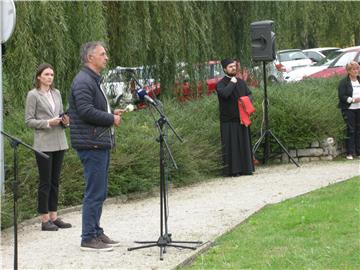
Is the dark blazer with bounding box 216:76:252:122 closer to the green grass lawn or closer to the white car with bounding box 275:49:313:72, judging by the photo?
the green grass lawn

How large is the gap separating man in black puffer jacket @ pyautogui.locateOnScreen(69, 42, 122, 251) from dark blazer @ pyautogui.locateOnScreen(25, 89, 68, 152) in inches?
47.8

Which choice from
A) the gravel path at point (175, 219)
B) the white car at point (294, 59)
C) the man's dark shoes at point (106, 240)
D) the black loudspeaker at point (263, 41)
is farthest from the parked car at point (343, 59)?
the man's dark shoes at point (106, 240)

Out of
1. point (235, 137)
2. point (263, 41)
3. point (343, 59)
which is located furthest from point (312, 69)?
point (235, 137)

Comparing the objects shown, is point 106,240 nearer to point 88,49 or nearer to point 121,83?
point 88,49

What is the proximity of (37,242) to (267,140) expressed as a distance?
22.3ft

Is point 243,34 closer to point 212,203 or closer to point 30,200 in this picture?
point 212,203

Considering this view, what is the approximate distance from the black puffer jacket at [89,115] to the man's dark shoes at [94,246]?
3.05ft

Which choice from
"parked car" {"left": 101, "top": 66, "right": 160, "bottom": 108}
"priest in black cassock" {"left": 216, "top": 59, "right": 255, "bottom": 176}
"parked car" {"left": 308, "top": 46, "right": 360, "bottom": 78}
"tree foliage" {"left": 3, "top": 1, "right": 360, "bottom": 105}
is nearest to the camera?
"tree foliage" {"left": 3, "top": 1, "right": 360, "bottom": 105}

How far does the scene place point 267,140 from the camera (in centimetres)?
1447

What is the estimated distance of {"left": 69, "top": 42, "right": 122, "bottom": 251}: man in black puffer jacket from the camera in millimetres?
7645

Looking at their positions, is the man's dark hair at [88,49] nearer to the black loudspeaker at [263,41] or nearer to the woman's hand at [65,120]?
the woman's hand at [65,120]

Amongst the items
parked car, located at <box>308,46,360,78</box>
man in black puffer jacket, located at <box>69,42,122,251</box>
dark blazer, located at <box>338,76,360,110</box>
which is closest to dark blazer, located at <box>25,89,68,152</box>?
man in black puffer jacket, located at <box>69,42,122,251</box>

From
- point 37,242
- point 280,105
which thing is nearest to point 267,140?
point 280,105

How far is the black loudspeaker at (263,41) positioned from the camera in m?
14.4
